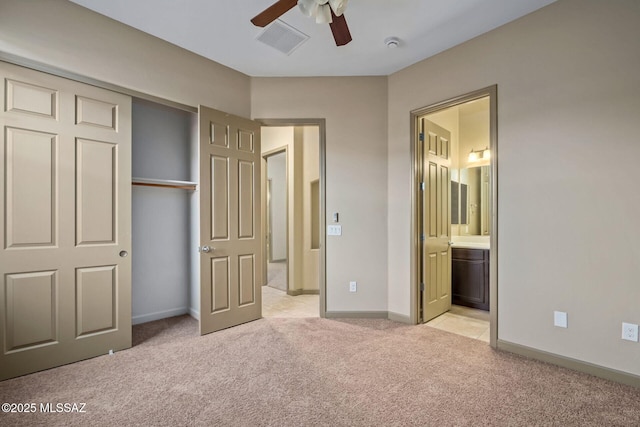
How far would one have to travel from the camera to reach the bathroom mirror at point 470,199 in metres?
4.68

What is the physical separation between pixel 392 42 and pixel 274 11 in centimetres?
139

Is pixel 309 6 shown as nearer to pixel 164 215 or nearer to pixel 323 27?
pixel 323 27

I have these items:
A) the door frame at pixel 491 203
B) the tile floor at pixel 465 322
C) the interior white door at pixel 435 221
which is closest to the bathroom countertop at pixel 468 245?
the interior white door at pixel 435 221

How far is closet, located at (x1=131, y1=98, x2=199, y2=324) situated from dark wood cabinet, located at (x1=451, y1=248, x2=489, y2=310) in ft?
11.1

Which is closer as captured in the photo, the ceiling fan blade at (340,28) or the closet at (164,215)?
the ceiling fan blade at (340,28)

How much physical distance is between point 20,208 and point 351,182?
9.72 feet

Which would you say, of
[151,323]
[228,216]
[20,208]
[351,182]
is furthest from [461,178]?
[20,208]

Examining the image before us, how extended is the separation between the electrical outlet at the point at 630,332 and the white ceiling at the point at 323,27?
250 centimetres

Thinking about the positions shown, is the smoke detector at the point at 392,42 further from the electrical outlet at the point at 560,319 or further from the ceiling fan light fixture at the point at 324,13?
the electrical outlet at the point at 560,319

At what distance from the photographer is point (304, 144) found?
4996mm

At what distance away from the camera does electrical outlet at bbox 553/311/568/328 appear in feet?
8.04

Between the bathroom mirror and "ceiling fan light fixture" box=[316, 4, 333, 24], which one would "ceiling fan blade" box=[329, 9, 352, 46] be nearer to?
"ceiling fan light fixture" box=[316, 4, 333, 24]

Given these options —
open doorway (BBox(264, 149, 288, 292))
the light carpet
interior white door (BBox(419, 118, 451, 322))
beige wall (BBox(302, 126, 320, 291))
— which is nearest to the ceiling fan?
interior white door (BBox(419, 118, 451, 322))

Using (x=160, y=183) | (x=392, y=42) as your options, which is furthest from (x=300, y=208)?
(x=392, y=42)
